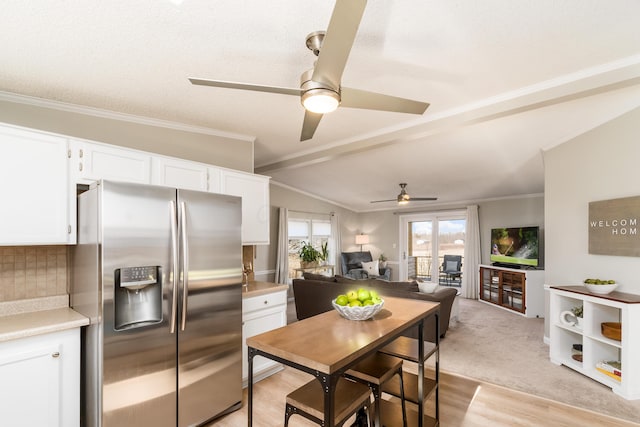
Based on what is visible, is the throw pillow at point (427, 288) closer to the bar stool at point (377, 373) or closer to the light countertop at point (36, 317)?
the bar stool at point (377, 373)

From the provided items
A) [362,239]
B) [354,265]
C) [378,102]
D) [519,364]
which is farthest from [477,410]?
[362,239]

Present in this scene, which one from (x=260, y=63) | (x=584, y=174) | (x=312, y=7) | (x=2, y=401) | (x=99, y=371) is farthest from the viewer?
(x=584, y=174)

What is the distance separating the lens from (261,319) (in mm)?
3174

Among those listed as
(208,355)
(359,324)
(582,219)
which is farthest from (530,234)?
(208,355)

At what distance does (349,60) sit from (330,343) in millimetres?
1802

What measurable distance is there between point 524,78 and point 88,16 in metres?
2.92

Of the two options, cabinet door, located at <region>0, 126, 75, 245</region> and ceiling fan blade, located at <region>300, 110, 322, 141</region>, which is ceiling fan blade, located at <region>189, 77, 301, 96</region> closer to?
ceiling fan blade, located at <region>300, 110, 322, 141</region>

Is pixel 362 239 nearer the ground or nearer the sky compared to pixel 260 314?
nearer the sky

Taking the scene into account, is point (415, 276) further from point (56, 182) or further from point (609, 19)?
point (56, 182)

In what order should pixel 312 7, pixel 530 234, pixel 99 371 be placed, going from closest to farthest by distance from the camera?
pixel 312 7 → pixel 99 371 → pixel 530 234

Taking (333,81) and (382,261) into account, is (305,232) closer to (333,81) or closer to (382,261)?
(382,261)

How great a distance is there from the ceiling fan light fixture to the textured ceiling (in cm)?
44

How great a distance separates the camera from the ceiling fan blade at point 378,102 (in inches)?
70.6

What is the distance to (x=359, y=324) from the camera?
6.03 feet
